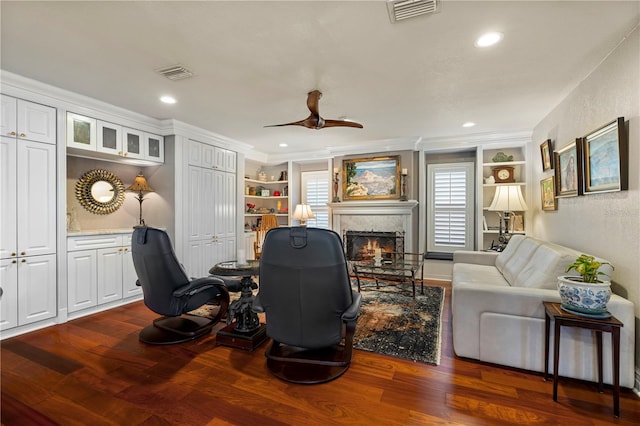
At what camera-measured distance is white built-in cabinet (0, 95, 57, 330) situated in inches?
112

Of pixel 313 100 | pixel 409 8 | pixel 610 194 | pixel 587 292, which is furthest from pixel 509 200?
pixel 409 8

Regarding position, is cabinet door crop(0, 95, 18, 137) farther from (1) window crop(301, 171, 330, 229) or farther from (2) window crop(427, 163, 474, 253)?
(2) window crop(427, 163, 474, 253)

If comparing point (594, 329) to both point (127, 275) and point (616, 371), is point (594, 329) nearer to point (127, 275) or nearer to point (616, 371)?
point (616, 371)

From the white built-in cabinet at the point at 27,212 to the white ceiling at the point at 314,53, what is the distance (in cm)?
48

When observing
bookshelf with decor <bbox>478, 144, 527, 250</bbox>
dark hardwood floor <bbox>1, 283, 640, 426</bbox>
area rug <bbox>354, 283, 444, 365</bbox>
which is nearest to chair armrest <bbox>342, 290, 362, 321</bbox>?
dark hardwood floor <bbox>1, 283, 640, 426</bbox>

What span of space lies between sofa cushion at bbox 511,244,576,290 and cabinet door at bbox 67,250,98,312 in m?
4.65

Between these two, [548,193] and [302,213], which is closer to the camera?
[548,193]

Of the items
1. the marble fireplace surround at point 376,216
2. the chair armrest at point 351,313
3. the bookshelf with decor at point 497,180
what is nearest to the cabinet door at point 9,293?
the chair armrest at point 351,313

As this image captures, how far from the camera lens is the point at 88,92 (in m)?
3.23

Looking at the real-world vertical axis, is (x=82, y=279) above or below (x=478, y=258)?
below

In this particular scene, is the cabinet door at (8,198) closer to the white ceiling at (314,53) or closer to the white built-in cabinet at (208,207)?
the white ceiling at (314,53)

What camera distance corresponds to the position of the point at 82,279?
3449mm

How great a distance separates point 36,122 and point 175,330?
2.59 metres

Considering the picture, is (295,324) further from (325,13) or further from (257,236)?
(257,236)
